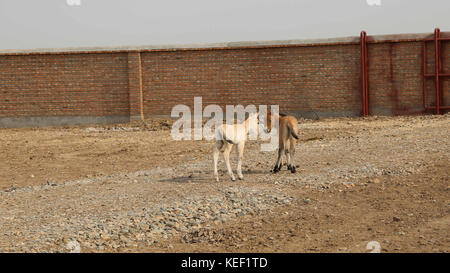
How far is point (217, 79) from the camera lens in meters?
21.3

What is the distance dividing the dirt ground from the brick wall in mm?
5805

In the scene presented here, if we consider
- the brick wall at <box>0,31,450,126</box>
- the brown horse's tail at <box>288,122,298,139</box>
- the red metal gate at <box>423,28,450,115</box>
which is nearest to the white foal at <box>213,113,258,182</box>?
the brown horse's tail at <box>288,122,298,139</box>

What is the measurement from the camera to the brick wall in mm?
20578

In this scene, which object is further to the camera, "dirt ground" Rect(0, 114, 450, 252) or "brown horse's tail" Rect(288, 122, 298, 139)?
"brown horse's tail" Rect(288, 122, 298, 139)

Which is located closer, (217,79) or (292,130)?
(292,130)

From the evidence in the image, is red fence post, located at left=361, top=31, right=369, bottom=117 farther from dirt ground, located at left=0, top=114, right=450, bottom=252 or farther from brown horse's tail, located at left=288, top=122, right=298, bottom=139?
brown horse's tail, located at left=288, top=122, right=298, bottom=139

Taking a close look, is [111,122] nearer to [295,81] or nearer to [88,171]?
[295,81]

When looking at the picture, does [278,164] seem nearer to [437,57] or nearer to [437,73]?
[437,73]

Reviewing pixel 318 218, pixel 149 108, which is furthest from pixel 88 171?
pixel 149 108

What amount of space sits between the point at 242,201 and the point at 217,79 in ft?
42.2

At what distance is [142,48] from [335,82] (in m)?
7.20

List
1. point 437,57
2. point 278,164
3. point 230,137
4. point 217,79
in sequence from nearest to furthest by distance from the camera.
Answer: point 230,137 < point 278,164 < point 437,57 < point 217,79

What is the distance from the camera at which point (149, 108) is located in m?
22.0

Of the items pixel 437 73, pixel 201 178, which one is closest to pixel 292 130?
pixel 201 178
